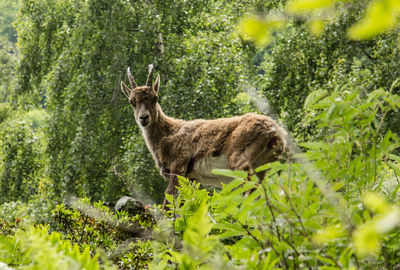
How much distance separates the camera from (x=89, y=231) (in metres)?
3.68

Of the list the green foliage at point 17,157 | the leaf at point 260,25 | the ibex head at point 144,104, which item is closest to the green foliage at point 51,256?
the leaf at point 260,25

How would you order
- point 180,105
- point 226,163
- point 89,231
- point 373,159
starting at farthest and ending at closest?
point 180,105, point 226,163, point 89,231, point 373,159


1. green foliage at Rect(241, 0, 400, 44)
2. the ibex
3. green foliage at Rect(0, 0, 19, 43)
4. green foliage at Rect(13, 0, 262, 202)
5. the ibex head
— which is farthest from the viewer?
green foliage at Rect(0, 0, 19, 43)

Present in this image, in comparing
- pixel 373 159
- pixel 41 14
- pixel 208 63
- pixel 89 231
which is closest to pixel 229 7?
pixel 208 63

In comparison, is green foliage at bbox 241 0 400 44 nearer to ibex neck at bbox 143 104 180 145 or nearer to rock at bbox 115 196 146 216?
rock at bbox 115 196 146 216

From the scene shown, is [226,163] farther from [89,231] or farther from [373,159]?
[373,159]

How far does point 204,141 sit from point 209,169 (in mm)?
379

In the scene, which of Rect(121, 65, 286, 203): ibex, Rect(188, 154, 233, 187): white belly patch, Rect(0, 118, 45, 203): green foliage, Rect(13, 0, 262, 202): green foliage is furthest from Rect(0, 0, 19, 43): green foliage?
Rect(188, 154, 233, 187): white belly patch

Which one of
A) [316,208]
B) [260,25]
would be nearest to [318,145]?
[316,208]

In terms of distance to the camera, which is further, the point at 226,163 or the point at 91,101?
the point at 91,101

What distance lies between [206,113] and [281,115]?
2.22 meters

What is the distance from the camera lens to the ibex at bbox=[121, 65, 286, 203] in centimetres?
577

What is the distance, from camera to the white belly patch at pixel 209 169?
6145 mm

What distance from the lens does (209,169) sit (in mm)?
6309
